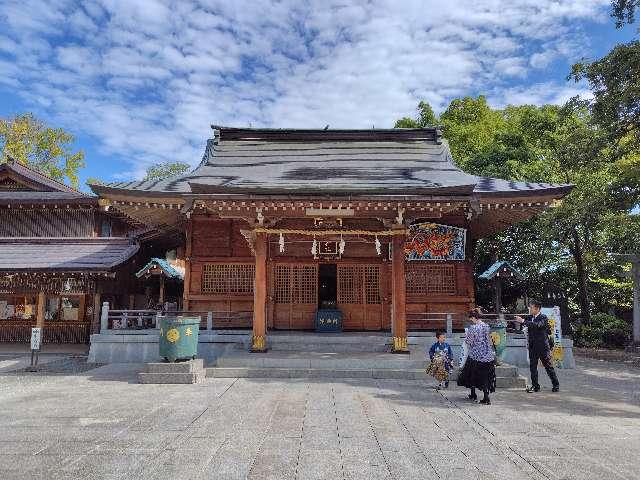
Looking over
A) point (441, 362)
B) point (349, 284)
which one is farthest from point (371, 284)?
point (441, 362)

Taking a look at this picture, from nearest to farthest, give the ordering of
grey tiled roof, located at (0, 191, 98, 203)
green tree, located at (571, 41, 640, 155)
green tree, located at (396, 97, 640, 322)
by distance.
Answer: green tree, located at (571, 41, 640, 155), green tree, located at (396, 97, 640, 322), grey tiled roof, located at (0, 191, 98, 203)

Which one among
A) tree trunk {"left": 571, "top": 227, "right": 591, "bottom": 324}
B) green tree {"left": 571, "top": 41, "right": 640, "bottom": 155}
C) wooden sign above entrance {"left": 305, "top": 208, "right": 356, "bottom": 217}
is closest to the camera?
wooden sign above entrance {"left": 305, "top": 208, "right": 356, "bottom": 217}

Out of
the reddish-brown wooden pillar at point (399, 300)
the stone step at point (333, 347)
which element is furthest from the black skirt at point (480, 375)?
the stone step at point (333, 347)

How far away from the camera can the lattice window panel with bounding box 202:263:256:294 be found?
14.7 m

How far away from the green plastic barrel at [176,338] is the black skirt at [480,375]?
611cm

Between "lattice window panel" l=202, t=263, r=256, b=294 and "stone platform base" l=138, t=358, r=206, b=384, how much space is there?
5.13m

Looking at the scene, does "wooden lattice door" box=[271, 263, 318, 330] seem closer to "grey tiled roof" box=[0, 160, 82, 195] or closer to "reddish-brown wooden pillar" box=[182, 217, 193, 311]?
"reddish-brown wooden pillar" box=[182, 217, 193, 311]

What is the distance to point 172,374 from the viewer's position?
9328 millimetres

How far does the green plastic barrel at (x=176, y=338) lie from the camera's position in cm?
956

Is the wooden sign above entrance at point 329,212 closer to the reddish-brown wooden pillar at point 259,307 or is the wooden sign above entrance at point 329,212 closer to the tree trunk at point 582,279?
the reddish-brown wooden pillar at point 259,307

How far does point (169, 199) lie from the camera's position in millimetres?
12695

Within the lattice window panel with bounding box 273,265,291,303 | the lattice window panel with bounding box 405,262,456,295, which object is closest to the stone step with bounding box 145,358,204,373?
the lattice window panel with bounding box 273,265,291,303

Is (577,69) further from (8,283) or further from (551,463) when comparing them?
(8,283)

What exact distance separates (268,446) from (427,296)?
402 inches
